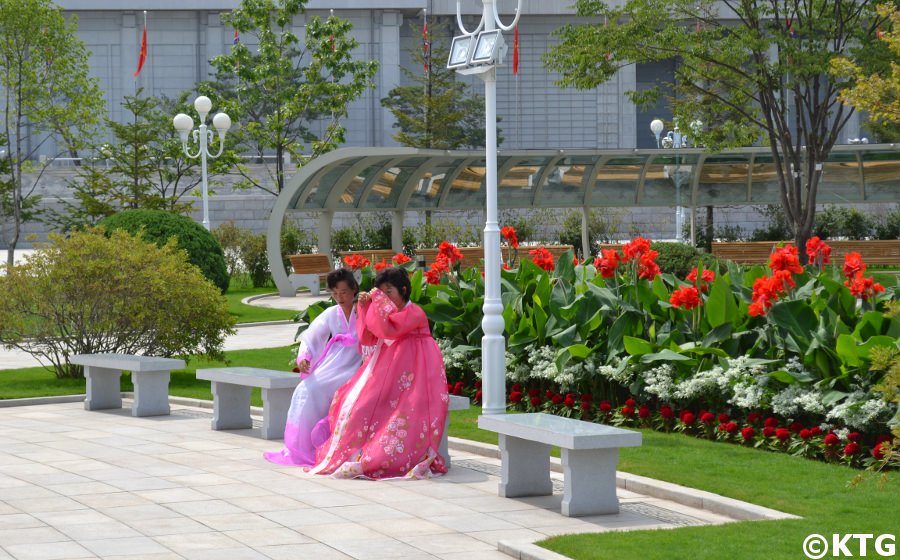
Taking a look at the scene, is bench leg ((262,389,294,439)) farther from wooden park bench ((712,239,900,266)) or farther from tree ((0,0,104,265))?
wooden park bench ((712,239,900,266))

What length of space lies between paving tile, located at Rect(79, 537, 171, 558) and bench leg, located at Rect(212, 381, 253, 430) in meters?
4.43

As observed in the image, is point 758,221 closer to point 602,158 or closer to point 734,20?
point 734,20

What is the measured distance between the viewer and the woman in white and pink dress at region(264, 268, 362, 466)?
930 cm

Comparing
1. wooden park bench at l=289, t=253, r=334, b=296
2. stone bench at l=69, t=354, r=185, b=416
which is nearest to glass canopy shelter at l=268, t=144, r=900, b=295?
wooden park bench at l=289, t=253, r=334, b=296

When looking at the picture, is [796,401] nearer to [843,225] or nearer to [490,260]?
[490,260]

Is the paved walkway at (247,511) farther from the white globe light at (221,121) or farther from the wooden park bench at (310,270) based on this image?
the white globe light at (221,121)

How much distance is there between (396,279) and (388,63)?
5349 cm

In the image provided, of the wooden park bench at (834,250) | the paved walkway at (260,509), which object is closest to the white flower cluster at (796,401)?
the paved walkway at (260,509)

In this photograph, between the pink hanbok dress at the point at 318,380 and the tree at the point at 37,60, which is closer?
the pink hanbok dress at the point at 318,380

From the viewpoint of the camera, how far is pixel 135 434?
11008 millimetres

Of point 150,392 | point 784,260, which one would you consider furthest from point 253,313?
point 784,260

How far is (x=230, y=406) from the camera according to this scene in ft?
36.9

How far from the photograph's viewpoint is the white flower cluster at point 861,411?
8.31m

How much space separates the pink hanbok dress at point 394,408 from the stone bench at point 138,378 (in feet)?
12.5
